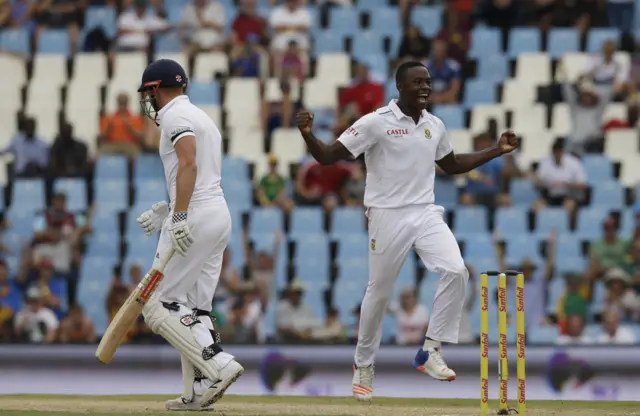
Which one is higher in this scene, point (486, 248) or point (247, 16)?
point (247, 16)

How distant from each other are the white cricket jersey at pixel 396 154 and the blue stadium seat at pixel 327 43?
8703mm

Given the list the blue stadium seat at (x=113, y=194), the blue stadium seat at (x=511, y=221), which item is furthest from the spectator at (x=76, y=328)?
the blue stadium seat at (x=511, y=221)

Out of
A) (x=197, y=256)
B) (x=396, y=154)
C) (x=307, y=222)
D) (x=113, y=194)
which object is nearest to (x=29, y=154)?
(x=113, y=194)

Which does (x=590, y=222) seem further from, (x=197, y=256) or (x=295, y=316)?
(x=197, y=256)

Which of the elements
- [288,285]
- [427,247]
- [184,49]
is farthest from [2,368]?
[184,49]

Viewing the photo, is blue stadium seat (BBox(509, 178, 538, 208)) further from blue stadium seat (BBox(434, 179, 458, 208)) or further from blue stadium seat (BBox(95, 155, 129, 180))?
blue stadium seat (BBox(95, 155, 129, 180))

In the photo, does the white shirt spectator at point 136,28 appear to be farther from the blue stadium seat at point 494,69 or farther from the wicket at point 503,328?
the wicket at point 503,328

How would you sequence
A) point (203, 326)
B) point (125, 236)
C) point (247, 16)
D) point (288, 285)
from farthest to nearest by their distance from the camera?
point (247, 16) → point (125, 236) → point (288, 285) → point (203, 326)

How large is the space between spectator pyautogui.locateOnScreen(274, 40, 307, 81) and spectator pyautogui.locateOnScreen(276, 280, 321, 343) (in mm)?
Answer: 3967

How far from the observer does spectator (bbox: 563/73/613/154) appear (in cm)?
1689

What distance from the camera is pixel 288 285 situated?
49.7ft

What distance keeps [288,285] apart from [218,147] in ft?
18.9

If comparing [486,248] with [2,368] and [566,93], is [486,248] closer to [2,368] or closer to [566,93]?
[566,93]

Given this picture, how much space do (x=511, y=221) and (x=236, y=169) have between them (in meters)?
3.19
